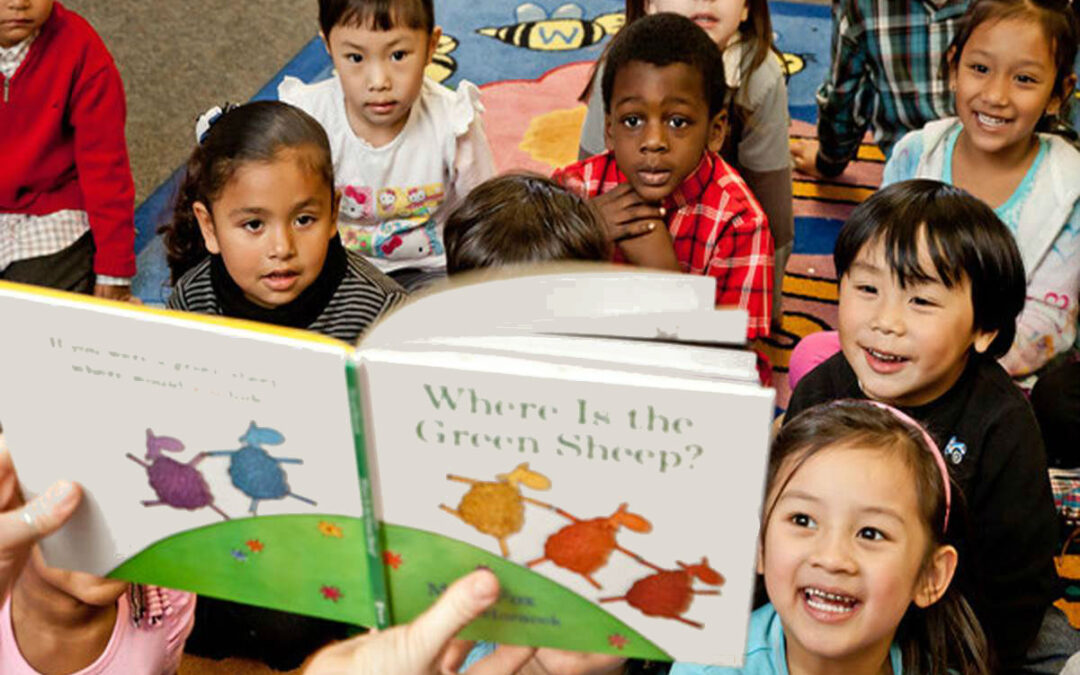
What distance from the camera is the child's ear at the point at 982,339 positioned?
1.45 meters

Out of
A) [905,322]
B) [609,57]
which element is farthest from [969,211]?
[609,57]

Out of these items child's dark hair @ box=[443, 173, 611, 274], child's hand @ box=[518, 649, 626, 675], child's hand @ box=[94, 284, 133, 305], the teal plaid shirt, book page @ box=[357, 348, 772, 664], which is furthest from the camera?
the teal plaid shirt

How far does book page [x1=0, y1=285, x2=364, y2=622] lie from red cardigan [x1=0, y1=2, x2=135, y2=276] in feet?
4.08

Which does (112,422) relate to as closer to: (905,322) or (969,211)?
(905,322)

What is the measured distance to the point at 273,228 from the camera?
1.44 metres

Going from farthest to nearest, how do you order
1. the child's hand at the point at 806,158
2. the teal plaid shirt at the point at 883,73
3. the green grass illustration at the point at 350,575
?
the child's hand at the point at 806,158 < the teal plaid shirt at the point at 883,73 < the green grass illustration at the point at 350,575

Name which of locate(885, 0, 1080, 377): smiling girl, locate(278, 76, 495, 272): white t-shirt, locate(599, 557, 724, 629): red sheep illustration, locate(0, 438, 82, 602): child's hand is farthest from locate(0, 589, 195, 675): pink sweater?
locate(885, 0, 1080, 377): smiling girl

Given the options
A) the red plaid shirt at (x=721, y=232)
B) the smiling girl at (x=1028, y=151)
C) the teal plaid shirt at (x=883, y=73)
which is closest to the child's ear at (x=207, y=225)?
the red plaid shirt at (x=721, y=232)

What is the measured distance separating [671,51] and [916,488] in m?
0.78

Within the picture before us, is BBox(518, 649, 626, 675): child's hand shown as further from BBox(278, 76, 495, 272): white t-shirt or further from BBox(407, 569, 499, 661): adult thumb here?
BBox(278, 76, 495, 272): white t-shirt

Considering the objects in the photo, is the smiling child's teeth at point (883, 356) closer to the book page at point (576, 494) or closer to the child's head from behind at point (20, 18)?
the book page at point (576, 494)

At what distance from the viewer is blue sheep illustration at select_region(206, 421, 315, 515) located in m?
0.83

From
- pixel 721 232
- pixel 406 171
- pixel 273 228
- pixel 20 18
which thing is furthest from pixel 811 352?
pixel 20 18

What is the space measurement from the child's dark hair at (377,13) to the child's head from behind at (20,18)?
1.69 ft
